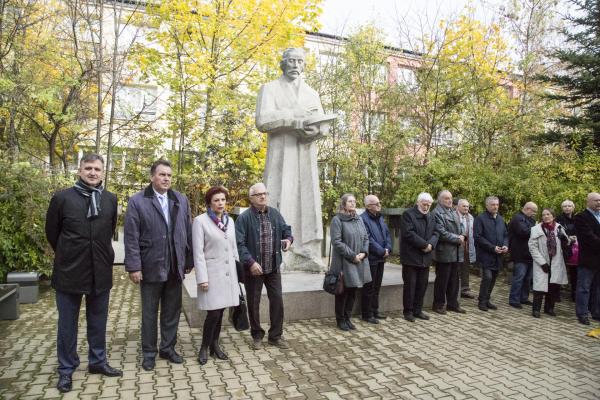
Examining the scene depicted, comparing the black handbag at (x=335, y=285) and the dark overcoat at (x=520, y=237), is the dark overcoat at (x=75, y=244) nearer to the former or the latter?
the black handbag at (x=335, y=285)

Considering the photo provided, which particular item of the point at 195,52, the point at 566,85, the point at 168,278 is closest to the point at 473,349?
the point at 168,278

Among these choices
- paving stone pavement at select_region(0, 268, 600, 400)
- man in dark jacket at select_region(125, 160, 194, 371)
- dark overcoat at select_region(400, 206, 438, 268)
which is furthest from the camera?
dark overcoat at select_region(400, 206, 438, 268)

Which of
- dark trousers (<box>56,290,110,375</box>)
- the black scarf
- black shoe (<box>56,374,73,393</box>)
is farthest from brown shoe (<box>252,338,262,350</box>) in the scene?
the black scarf

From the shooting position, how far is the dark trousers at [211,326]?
4484mm

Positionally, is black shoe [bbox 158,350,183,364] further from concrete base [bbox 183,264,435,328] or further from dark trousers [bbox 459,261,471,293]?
dark trousers [bbox 459,261,471,293]

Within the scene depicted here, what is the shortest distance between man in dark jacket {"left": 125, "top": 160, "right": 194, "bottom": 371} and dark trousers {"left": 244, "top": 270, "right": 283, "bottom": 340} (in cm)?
76

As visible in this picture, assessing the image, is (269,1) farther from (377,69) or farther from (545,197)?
(545,197)

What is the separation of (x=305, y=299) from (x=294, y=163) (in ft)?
6.83

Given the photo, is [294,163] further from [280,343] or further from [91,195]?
[91,195]

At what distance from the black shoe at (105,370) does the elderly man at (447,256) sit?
4.58 meters

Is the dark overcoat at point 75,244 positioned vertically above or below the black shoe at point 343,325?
above

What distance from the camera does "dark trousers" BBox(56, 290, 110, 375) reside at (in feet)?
12.9

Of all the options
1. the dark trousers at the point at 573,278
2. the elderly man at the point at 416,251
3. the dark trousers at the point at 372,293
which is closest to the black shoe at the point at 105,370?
the dark trousers at the point at 372,293

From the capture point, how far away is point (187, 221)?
15.1 feet
